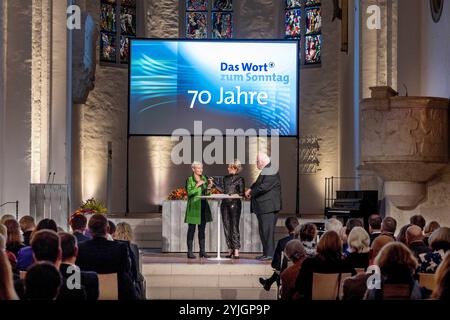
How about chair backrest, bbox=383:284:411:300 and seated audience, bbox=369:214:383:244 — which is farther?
seated audience, bbox=369:214:383:244

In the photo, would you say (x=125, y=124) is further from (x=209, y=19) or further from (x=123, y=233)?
(x=123, y=233)

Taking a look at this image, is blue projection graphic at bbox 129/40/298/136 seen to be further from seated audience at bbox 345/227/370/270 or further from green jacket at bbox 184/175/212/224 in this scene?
seated audience at bbox 345/227/370/270

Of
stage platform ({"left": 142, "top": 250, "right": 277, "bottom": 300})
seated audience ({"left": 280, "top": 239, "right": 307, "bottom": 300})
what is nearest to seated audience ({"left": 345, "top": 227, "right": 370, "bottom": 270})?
seated audience ({"left": 280, "top": 239, "right": 307, "bottom": 300})

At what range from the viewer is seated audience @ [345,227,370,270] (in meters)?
7.55

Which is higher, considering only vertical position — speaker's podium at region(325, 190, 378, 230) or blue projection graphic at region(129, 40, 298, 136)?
blue projection graphic at region(129, 40, 298, 136)

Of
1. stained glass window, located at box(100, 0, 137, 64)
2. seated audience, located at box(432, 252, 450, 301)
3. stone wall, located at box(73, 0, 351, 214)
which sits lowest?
seated audience, located at box(432, 252, 450, 301)

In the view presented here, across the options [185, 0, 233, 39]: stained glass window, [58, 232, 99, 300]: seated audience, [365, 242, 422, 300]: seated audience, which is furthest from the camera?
[185, 0, 233, 39]: stained glass window

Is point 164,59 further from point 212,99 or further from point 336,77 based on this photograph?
point 336,77

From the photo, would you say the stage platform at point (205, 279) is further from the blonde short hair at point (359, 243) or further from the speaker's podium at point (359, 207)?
the blonde short hair at point (359, 243)

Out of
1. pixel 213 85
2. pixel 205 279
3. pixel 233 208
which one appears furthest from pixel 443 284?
pixel 213 85

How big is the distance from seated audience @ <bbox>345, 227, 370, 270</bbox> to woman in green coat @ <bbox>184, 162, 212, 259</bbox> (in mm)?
6069

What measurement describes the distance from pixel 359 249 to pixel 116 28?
17.0 m

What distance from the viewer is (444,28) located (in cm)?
1361

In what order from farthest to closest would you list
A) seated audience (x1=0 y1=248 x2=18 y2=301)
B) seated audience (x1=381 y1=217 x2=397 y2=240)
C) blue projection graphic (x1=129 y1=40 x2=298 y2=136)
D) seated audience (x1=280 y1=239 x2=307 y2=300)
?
blue projection graphic (x1=129 y1=40 x2=298 y2=136), seated audience (x1=381 y1=217 x2=397 y2=240), seated audience (x1=280 y1=239 x2=307 y2=300), seated audience (x1=0 y1=248 x2=18 y2=301)
